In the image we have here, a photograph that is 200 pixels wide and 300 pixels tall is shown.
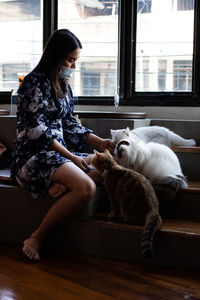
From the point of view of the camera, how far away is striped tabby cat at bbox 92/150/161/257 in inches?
83.0

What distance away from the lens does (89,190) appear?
2.19 meters

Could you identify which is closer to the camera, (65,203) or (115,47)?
(65,203)

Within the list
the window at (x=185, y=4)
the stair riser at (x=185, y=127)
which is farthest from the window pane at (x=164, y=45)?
the stair riser at (x=185, y=127)

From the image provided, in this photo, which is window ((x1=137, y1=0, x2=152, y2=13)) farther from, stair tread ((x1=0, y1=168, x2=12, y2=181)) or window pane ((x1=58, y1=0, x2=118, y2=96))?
stair tread ((x1=0, y1=168, x2=12, y2=181))

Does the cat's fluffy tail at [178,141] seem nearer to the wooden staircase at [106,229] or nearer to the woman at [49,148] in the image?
the wooden staircase at [106,229]

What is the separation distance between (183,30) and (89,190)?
6.29 ft

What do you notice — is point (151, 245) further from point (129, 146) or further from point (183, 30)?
point (183, 30)

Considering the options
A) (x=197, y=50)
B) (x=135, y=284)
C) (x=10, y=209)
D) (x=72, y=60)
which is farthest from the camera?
(x=197, y=50)

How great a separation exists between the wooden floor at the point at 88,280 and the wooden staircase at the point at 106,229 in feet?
0.22

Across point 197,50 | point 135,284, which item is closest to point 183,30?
point 197,50

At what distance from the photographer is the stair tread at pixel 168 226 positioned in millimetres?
2102

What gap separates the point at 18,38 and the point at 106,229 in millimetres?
2521

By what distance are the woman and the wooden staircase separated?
13 cm

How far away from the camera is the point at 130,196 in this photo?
7.25 feet
